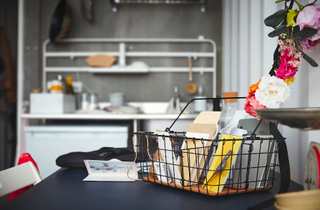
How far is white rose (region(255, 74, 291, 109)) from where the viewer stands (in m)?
0.50

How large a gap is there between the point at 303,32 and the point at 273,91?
18 cm

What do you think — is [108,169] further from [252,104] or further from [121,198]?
[252,104]

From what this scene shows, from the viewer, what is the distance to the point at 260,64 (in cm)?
134

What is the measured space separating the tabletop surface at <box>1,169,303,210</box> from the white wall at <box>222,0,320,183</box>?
0.87 ft

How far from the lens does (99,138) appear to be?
1923 mm

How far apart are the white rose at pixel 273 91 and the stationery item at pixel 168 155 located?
202 mm

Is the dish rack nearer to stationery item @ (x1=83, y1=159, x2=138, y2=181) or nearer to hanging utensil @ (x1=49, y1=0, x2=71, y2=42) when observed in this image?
stationery item @ (x1=83, y1=159, x2=138, y2=181)

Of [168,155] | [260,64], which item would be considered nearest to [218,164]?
[168,155]

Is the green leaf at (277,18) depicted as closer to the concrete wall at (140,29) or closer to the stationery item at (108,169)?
the stationery item at (108,169)

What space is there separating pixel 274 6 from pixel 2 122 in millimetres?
2060

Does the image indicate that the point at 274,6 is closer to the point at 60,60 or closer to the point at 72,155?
the point at 72,155

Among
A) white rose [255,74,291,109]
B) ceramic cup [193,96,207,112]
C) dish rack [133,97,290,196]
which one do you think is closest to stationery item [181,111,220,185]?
dish rack [133,97,290,196]

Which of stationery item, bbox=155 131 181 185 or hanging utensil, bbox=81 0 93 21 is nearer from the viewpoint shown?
stationery item, bbox=155 131 181 185

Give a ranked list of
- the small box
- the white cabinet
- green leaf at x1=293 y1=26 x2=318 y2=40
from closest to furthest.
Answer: green leaf at x1=293 y1=26 x2=318 y2=40 < the white cabinet < the small box
